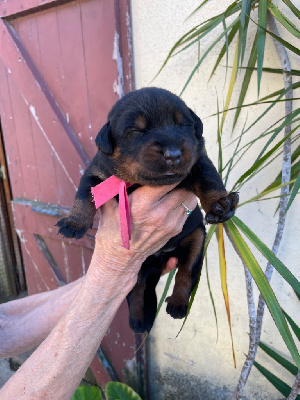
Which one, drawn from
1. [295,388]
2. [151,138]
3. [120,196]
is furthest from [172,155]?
[295,388]

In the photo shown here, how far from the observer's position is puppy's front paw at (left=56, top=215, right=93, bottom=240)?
1538mm

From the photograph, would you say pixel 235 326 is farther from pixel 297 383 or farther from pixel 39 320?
pixel 39 320

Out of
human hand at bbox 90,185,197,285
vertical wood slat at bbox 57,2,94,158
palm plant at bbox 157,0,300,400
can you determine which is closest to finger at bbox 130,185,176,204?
human hand at bbox 90,185,197,285

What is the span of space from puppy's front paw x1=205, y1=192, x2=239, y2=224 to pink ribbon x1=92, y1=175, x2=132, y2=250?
0.34 meters

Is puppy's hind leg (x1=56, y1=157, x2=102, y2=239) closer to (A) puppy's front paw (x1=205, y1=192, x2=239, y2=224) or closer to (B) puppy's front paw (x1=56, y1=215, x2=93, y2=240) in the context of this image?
(B) puppy's front paw (x1=56, y1=215, x2=93, y2=240)

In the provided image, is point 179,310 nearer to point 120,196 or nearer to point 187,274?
point 187,274

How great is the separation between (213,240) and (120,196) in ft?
4.53

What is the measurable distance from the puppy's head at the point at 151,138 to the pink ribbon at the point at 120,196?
5cm

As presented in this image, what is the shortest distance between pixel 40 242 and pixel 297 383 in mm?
2631

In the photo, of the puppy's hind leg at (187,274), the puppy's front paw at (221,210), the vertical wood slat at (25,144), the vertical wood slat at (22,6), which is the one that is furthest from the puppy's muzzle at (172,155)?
the vertical wood slat at (25,144)

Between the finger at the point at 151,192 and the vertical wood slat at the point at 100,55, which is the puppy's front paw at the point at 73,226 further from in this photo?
Answer: the vertical wood slat at the point at 100,55

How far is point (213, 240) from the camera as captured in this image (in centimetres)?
262

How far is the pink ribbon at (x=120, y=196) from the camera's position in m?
1.39

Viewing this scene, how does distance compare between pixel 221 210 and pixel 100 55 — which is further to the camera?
pixel 100 55
